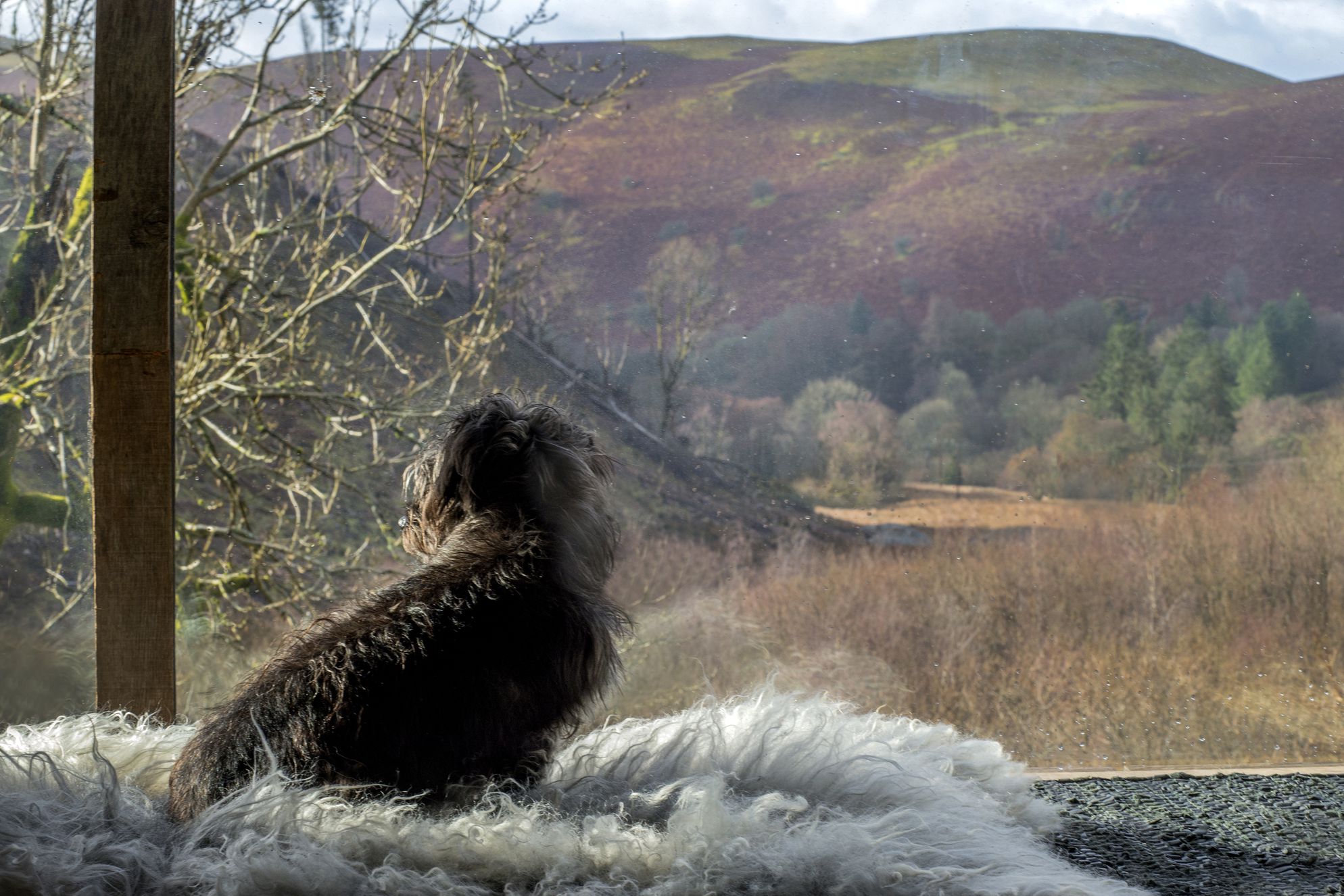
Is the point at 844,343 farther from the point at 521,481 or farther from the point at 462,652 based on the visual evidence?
the point at 462,652

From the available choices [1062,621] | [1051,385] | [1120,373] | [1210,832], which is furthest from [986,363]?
[1210,832]

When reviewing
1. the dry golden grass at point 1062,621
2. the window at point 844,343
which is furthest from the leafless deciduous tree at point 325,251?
the dry golden grass at point 1062,621

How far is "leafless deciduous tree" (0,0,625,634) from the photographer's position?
104 inches

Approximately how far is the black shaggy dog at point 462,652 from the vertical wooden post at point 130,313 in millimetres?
591

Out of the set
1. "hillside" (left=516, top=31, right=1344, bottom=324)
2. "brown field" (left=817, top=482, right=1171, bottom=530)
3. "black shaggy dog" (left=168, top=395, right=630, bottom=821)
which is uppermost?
"hillside" (left=516, top=31, right=1344, bottom=324)

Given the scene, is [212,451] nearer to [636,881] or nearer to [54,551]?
[54,551]

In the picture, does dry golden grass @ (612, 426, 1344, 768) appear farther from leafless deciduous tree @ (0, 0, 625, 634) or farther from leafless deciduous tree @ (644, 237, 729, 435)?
leafless deciduous tree @ (0, 0, 625, 634)

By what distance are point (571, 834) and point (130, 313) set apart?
1.06 meters

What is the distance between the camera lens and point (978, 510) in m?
3.02

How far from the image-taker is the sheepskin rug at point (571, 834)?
1.02 meters

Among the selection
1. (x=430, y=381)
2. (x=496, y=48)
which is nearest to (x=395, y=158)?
(x=496, y=48)

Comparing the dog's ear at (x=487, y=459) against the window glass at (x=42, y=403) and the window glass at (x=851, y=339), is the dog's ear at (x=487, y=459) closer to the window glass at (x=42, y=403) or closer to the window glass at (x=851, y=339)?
the window glass at (x=42, y=403)

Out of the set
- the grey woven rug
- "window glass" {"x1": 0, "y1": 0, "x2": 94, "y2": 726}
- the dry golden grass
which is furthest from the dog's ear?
the dry golden grass

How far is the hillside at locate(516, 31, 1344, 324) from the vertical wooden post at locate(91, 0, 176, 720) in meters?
1.36
